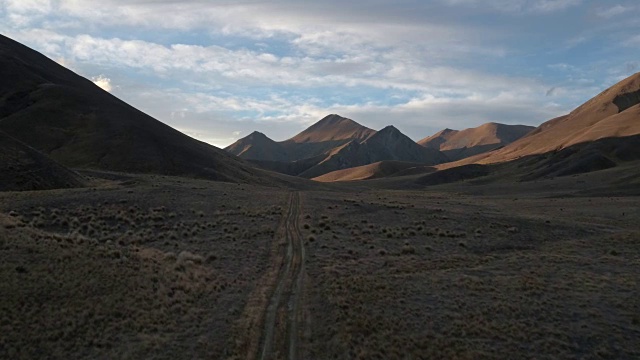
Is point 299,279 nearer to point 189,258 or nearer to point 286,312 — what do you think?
point 286,312

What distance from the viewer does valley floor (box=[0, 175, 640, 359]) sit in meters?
15.7

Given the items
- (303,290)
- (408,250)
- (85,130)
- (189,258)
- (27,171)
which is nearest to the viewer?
(303,290)

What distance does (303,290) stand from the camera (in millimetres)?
21453

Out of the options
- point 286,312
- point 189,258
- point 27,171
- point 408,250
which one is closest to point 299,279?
point 286,312

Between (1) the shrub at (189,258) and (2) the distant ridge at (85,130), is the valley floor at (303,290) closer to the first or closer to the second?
(1) the shrub at (189,258)

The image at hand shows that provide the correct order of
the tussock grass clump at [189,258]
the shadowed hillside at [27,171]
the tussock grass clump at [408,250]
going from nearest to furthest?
the tussock grass clump at [189,258]
the tussock grass clump at [408,250]
the shadowed hillside at [27,171]

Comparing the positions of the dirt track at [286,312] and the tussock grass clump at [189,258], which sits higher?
the tussock grass clump at [189,258]

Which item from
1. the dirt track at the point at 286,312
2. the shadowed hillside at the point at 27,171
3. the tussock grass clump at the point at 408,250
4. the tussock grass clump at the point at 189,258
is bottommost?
the dirt track at the point at 286,312

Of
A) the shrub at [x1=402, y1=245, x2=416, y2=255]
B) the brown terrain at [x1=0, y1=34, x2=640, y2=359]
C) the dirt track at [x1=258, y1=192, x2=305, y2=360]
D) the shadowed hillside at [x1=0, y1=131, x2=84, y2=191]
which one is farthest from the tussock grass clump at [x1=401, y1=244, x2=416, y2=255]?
the shadowed hillside at [x1=0, y1=131, x2=84, y2=191]

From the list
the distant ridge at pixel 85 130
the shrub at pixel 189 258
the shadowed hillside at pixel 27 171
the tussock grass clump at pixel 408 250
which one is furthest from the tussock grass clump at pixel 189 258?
the distant ridge at pixel 85 130

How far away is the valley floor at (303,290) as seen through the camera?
15734 millimetres

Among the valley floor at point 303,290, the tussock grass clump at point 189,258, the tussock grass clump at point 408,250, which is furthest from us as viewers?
the tussock grass clump at point 408,250

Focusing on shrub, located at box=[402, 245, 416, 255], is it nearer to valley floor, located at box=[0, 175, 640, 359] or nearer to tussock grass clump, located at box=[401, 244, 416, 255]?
tussock grass clump, located at box=[401, 244, 416, 255]

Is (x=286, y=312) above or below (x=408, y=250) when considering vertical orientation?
below
